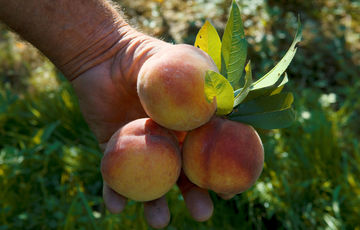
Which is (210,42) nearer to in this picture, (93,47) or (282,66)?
(282,66)

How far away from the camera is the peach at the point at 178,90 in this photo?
3.28 ft

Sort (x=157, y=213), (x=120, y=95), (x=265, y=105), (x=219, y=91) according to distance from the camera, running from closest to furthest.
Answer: (x=219, y=91), (x=265, y=105), (x=157, y=213), (x=120, y=95)

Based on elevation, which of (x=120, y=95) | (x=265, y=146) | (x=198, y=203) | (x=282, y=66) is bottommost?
(x=265, y=146)

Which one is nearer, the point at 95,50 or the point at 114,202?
the point at 114,202

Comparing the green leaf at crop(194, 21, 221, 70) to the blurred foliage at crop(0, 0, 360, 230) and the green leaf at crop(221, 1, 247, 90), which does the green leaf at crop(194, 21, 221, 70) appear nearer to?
the green leaf at crop(221, 1, 247, 90)

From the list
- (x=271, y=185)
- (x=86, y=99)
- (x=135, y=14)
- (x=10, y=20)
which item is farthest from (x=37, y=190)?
(x=135, y=14)

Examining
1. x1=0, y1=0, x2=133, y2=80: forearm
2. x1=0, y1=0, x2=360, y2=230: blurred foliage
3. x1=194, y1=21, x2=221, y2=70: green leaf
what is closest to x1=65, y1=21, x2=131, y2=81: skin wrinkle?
x1=0, y1=0, x2=133, y2=80: forearm

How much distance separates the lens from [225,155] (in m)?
1.04

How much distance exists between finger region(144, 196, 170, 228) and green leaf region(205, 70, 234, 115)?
38 centimetres

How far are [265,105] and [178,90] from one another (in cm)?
26

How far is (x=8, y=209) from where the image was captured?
70.1 inches

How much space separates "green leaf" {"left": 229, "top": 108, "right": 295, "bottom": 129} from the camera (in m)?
1.04

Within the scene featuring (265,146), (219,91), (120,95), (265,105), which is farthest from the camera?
(265,146)

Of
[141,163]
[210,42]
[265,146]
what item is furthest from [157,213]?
[265,146]
